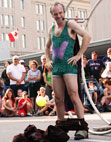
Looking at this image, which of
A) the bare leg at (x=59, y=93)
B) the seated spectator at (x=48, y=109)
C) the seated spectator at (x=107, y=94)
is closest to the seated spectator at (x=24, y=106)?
the seated spectator at (x=48, y=109)

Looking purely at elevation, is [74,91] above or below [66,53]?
below

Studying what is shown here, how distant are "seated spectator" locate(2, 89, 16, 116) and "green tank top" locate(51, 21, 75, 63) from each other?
24.8ft

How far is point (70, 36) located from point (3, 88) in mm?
8667

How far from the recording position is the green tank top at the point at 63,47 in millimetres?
6086

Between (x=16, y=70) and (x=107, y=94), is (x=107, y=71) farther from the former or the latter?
(x=16, y=70)

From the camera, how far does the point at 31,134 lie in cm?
545

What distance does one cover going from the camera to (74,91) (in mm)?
6090

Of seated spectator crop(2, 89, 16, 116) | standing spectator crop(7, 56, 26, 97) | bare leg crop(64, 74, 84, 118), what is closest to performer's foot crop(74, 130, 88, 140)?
bare leg crop(64, 74, 84, 118)

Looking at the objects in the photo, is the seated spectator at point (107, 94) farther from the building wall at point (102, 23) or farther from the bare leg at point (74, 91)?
the building wall at point (102, 23)

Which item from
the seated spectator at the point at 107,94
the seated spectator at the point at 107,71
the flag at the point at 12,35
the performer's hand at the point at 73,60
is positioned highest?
the flag at the point at 12,35

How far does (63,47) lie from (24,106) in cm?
768

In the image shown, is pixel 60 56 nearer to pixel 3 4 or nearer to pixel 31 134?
pixel 31 134

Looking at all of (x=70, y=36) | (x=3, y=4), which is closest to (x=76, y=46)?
(x=70, y=36)

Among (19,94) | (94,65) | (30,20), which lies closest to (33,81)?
(19,94)
